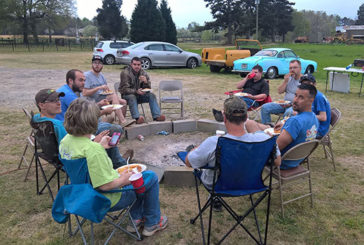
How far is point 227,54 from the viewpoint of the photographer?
14.0 metres

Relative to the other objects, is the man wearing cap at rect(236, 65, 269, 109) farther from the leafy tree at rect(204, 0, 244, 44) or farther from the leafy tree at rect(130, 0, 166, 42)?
the leafy tree at rect(204, 0, 244, 44)

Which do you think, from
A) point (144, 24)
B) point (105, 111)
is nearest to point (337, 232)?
point (105, 111)

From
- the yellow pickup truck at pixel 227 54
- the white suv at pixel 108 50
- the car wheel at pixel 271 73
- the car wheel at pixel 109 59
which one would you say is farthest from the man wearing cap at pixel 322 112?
the car wheel at pixel 109 59

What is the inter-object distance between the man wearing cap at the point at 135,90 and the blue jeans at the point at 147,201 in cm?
301

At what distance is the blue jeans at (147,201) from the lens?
8.37ft

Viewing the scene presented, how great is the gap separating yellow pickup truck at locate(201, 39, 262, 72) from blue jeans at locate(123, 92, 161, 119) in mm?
8693

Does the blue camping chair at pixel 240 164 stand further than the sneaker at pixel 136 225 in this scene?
No

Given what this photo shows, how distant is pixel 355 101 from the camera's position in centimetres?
847

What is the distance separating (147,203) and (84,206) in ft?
2.33

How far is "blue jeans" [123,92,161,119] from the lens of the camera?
5809 millimetres

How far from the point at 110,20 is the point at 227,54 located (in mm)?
35490

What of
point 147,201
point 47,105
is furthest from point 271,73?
point 147,201

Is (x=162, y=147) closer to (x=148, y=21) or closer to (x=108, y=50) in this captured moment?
(x=108, y=50)

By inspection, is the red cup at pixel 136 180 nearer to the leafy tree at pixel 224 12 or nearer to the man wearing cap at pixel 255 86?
the man wearing cap at pixel 255 86
